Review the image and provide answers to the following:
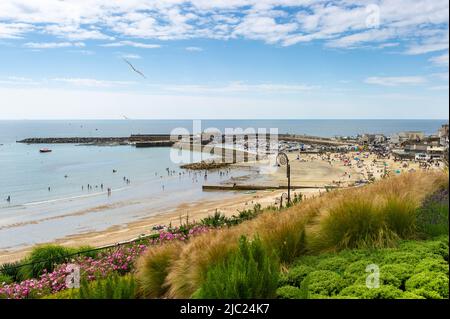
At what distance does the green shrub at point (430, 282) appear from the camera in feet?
14.1

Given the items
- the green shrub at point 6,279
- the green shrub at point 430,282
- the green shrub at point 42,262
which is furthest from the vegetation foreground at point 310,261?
the green shrub at point 42,262

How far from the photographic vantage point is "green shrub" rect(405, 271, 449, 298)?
4309 millimetres

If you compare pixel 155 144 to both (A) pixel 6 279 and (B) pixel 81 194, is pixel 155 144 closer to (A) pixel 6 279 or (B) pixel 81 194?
(B) pixel 81 194

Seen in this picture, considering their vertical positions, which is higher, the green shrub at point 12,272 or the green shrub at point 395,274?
the green shrub at point 395,274

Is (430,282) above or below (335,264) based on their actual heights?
above

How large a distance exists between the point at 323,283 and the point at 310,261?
99cm

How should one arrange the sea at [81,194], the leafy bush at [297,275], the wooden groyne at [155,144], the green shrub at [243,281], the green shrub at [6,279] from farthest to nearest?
1. the wooden groyne at [155,144]
2. the sea at [81,194]
3. the green shrub at [6,279]
4. the leafy bush at [297,275]
5. the green shrub at [243,281]

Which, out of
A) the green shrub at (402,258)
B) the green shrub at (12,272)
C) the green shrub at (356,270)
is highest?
the green shrub at (402,258)

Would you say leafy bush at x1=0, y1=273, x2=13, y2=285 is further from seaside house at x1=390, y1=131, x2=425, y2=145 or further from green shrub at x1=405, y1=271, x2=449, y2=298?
seaside house at x1=390, y1=131, x2=425, y2=145

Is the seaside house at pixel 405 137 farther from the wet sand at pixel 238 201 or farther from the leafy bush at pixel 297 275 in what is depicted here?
the leafy bush at pixel 297 275

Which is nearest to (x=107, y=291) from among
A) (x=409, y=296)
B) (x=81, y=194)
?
(x=409, y=296)

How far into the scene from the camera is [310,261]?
19.3ft

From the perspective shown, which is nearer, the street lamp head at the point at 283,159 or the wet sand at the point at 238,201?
the street lamp head at the point at 283,159

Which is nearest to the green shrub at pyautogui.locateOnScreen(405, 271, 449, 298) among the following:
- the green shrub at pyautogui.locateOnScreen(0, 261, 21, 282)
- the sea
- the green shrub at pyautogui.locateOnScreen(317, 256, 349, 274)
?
the green shrub at pyautogui.locateOnScreen(317, 256, 349, 274)
